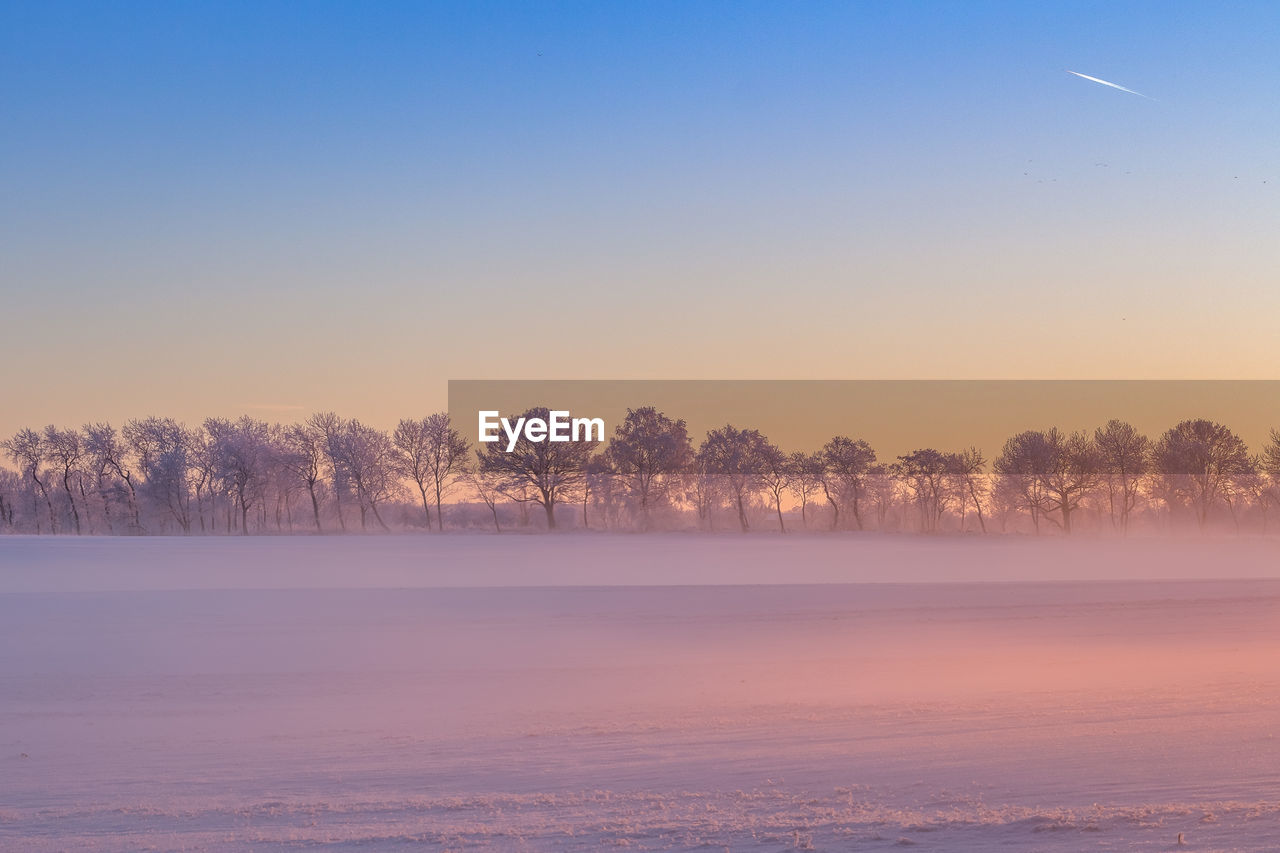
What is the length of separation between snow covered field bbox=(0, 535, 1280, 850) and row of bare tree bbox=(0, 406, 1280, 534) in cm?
3655

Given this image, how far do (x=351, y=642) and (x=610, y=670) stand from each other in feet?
17.8

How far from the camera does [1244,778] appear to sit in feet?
24.9

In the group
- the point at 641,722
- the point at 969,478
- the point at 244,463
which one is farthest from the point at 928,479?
the point at 641,722

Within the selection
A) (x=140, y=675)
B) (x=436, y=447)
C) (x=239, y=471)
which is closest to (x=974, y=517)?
(x=436, y=447)

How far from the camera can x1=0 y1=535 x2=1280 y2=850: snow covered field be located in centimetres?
664

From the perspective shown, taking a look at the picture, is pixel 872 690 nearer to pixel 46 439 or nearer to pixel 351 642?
pixel 351 642

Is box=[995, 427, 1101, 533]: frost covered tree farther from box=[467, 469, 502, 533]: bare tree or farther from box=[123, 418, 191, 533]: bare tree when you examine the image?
box=[123, 418, 191, 533]: bare tree

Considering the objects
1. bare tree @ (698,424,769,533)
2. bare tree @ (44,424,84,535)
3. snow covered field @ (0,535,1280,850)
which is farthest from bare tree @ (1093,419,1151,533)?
bare tree @ (44,424,84,535)

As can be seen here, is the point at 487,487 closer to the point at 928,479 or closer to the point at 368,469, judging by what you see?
the point at 368,469

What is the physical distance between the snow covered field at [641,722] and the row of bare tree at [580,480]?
120 feet

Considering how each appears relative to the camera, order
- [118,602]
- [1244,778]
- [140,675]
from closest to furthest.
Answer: [1244,778] → [140,675] → [118,602]

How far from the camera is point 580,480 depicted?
210ft

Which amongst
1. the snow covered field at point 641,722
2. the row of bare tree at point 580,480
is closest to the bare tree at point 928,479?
the row of bare tree at point 580,480

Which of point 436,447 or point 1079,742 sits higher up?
point 436,447
